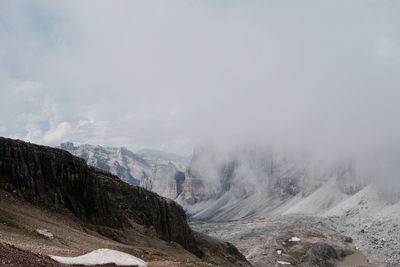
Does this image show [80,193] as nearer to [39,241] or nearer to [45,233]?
[45,233]

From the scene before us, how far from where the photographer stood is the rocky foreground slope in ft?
266

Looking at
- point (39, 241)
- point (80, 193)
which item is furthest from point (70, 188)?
point (39, 241)

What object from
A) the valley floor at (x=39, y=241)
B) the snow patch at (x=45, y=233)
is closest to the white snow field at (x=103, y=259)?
the valley floor at (x=39, y=241)

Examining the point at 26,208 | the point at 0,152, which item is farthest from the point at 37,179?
the point at 26,208

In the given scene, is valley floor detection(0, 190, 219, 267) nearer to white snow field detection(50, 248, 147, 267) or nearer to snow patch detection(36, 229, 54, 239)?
snow patch detection(36, 229, 54, 239)

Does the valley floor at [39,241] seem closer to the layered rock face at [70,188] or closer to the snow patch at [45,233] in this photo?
the snow patch at [45,233]

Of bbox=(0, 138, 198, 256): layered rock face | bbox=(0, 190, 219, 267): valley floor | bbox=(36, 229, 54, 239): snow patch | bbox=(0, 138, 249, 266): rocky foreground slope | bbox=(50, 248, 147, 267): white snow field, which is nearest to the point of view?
bbox=(0, 190, 219, 267): valley floor

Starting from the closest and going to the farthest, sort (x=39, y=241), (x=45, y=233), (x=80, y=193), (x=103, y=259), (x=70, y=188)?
(x=103, y=259), (x=39, y=241), (x=45, y=233), (x=70, y=188), (x=80, y=193)

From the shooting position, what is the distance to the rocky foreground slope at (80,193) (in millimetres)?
81000

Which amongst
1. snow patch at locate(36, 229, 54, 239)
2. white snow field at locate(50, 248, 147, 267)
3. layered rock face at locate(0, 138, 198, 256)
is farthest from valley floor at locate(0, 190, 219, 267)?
layered rock face at locate(0, 138, 198, 256)

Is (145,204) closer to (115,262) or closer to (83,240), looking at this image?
(83,240)

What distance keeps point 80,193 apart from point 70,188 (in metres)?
2.75

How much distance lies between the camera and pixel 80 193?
315 feet

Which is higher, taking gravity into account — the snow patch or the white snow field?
the snow patch
